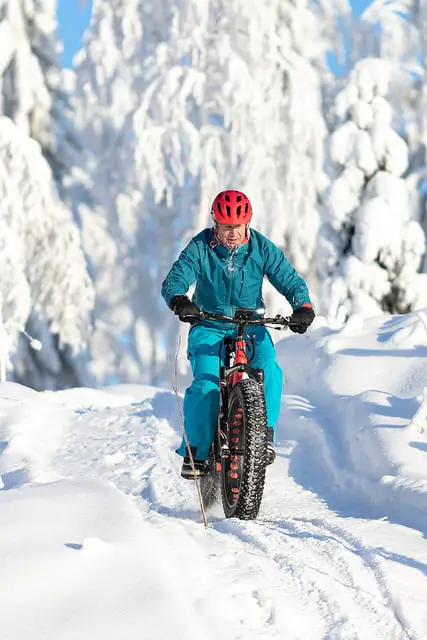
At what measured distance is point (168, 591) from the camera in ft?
10.7

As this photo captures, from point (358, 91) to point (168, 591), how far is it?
15258mm

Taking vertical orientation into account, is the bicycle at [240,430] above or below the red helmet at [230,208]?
below

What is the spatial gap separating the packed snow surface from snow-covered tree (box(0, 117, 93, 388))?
669 centimetres

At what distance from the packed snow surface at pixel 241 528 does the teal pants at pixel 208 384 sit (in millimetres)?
487

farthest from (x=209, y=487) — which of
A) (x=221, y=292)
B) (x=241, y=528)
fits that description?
(x=221, y=292)

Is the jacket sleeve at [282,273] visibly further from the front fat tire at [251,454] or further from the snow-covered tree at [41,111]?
the snow-covered tree at [41,111]

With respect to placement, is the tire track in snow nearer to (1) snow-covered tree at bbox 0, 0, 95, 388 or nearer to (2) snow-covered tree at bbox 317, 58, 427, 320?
(1) snow-covered tree at bbox 0, 0, 95, 388

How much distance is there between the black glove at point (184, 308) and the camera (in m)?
4.99

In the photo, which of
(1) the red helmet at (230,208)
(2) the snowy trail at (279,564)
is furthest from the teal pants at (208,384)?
(1) the red helmet at (230,208)

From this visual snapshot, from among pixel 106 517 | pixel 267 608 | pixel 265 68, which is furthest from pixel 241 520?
pixel 265 68

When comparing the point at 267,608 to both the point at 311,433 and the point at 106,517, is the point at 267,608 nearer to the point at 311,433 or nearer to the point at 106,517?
the point at 106,517

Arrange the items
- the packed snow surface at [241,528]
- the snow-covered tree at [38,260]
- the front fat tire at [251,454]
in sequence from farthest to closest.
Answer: the snow-covered tree at [38,260] < the front fat tire at [251,454] < the packed snow surface at [241,528]

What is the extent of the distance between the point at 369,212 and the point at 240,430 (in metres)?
12.3

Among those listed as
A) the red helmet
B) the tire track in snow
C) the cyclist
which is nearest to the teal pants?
the cyclist
